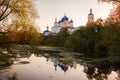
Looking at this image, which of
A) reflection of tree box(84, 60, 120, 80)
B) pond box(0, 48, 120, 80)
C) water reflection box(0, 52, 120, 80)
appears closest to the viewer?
pond box(0, 48, 120, 80)

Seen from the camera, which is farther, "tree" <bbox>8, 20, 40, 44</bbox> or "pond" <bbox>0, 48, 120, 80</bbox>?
"tree" <bbox>8, 20, 40, 44</bbox>

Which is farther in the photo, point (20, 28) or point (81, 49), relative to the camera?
point (81, 49)

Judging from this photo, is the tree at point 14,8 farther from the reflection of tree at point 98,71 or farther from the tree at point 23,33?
the reflection of tree at point 98,71

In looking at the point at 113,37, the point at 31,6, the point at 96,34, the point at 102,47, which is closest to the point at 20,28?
the point at 31,6

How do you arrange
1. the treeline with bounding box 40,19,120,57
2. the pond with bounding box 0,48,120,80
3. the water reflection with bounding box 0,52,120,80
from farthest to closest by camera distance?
1. the treeline with bounding box 40,19,120,57
2. the water reflection with bounding box 0,52,120,80
3. the pond with bounding box 0,48,120,80

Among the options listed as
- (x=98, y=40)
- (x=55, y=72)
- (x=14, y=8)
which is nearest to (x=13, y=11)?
(x=14, y=8)

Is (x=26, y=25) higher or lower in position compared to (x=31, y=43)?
higher

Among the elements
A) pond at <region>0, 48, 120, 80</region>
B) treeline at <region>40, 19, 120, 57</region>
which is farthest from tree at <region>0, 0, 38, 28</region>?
treeline at <region>40, 19, 120, 57</region>

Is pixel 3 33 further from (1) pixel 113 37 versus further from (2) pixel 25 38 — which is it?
(1) pixel 113 37

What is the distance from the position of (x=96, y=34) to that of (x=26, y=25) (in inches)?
2175

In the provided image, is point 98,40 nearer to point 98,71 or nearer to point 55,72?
point 98,71

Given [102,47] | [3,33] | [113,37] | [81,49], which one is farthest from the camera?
[81,49]

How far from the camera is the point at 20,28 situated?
26562mm

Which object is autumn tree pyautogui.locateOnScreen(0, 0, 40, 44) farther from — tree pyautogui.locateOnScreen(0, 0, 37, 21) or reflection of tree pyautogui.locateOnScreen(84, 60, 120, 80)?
reflection of tree pyautogui.locateOnScreen(84, 60, 120, 80)
